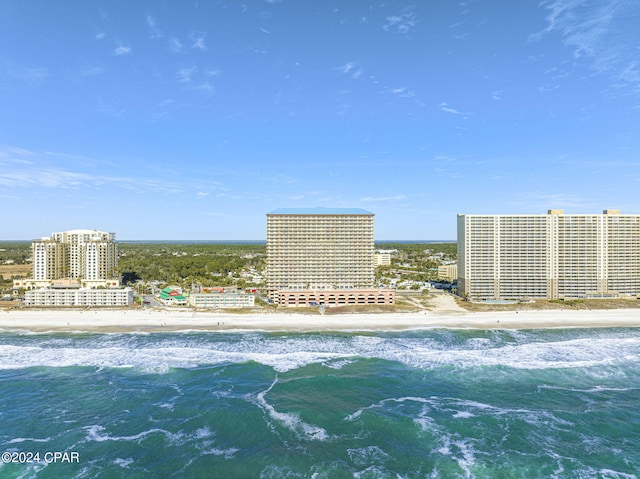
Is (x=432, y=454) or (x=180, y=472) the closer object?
(x=180, y=472)

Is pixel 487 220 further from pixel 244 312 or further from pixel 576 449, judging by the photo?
pixel 576 449

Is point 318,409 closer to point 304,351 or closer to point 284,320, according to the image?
point 304,351

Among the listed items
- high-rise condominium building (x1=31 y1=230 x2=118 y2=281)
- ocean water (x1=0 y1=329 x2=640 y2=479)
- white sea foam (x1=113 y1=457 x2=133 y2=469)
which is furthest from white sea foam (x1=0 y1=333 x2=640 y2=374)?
high-rise condominium building (x1=31 y1=230 x2=118 y2=281)

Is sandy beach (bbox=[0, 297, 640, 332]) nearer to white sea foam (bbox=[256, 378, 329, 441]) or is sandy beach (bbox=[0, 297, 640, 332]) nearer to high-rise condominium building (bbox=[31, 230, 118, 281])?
high-rise condominium building (bbox=[31, 230, 118, 281])

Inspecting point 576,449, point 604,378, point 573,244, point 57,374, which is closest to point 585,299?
point 573,244

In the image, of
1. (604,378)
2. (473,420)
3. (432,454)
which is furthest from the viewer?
(604,378)

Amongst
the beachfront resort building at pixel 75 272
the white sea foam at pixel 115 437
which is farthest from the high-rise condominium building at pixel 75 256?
the white sea foam at pixel 115 437

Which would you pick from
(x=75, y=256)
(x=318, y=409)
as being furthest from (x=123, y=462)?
(x=75, y=256)
